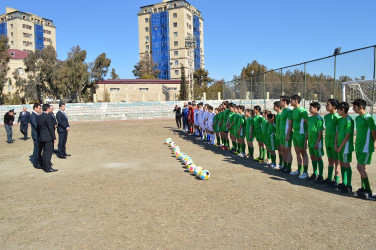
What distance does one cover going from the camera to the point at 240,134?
402 inches

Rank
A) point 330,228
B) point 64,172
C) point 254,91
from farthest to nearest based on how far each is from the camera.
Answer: point 254,91
point 64,172
point 330,228

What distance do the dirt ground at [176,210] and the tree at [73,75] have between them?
43285mm

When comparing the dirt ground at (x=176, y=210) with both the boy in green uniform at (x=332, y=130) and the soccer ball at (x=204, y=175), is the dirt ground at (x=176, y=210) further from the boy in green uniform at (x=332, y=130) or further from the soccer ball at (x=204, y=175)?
the boy in green uniform at (x=332, y=130)

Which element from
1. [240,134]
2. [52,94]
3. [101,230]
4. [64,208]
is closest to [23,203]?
[64,208]

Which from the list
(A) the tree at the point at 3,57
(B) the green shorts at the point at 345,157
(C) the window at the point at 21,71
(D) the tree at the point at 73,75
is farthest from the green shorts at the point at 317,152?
(C) the window at the point at 21,71

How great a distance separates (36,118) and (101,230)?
5.75 meters

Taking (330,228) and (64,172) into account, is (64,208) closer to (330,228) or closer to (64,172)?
(64,172)

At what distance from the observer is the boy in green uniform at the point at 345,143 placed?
594 centimetres

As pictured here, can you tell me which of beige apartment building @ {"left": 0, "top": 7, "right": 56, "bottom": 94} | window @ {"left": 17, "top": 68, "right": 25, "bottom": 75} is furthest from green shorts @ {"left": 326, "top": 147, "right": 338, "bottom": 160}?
beige apartment building @ {"left": 0, "top": 7, "right": 56, "bottom": 94}

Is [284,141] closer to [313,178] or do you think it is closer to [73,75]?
[313,178]

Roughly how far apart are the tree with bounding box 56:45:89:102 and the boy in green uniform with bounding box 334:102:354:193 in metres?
48.2

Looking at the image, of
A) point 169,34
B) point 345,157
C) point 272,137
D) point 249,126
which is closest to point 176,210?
point 345,157

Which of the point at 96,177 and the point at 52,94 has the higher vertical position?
the point at 52,94

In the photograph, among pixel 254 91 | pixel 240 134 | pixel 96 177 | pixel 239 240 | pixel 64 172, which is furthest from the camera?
pixel 254 91
